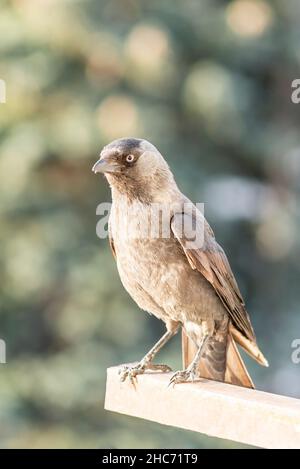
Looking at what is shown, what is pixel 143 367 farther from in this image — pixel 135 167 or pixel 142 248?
pixel 135 167

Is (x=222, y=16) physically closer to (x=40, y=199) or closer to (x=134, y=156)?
(x=40, y=199)

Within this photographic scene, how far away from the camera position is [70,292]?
26.6 feet

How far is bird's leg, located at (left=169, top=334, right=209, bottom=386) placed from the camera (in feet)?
11.2

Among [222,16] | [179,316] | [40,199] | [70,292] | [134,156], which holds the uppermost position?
[222,16]

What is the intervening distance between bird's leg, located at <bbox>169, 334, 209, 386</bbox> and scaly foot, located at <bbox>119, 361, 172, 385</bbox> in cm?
16

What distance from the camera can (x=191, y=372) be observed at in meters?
3.56

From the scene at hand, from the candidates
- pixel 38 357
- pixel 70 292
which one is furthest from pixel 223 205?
pixel 38 357

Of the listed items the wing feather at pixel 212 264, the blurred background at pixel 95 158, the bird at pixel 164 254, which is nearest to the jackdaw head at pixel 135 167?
the bird at pixel 164 254

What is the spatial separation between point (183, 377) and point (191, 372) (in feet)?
0.40

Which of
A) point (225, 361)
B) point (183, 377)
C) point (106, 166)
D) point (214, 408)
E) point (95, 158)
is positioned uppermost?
point (95, 158)

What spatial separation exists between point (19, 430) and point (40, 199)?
7.12 ft

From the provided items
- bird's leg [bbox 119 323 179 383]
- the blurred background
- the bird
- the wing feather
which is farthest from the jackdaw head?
the blurred background

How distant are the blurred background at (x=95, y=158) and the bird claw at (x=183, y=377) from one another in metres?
4.09

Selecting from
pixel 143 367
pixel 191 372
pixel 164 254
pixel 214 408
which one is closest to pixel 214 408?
pixel 214 408
